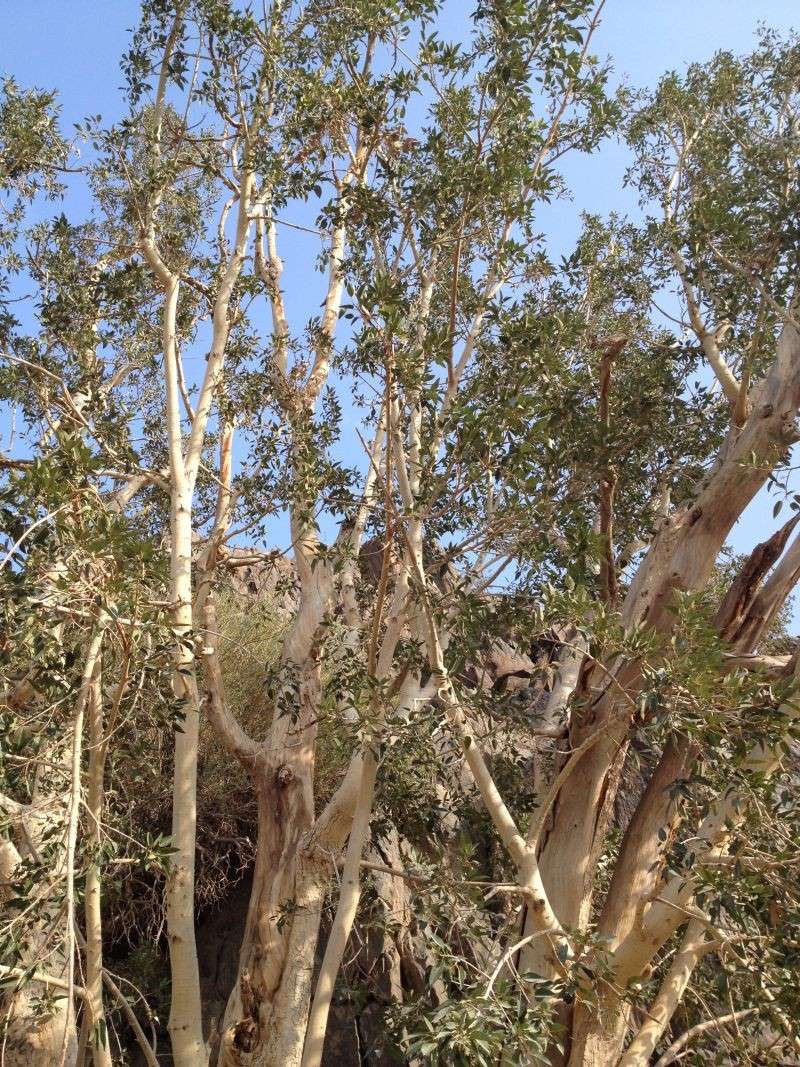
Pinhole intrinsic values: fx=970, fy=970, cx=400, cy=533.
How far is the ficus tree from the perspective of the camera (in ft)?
16.3

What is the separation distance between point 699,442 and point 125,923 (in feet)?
22.3

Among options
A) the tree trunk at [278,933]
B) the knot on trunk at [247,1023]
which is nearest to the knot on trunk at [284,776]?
the tree trunk at [278,933]

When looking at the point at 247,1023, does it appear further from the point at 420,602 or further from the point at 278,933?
the point at 420,602

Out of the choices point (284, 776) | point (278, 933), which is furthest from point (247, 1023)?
point (284, 776)

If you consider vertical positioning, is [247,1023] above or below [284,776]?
below

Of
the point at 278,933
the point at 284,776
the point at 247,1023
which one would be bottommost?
the point at 247,1023

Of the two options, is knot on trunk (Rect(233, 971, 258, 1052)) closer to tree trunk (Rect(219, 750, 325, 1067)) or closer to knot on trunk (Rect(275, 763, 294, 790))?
tree trunk (Rect(219, 750, 325, 1067))

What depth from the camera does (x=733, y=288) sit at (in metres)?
8.32

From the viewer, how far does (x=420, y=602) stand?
5.76 m

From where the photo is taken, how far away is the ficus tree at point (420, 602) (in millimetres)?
4953

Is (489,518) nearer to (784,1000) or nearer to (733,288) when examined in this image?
(784,1000)

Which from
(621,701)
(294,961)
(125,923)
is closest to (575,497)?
(621,701)

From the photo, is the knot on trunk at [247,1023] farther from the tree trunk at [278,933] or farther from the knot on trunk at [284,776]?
the knot on trunk at [284,776]

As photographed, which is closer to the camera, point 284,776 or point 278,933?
point 278,933
